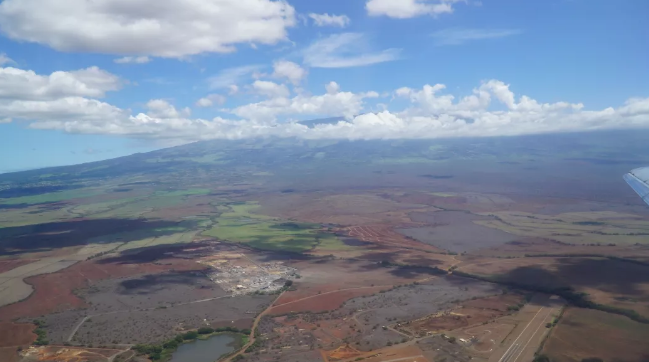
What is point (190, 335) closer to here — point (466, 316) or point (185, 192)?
point (466, 316)

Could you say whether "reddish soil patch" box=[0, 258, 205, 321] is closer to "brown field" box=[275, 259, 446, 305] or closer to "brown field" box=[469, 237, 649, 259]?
"brown field" box=[275, 259, 446, 305]

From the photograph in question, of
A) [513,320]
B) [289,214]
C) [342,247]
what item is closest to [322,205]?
[289,214]

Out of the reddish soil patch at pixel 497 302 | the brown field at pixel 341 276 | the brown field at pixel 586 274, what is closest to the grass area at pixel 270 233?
the brown field at pixel 341 276

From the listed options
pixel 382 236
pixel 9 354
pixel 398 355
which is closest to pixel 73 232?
pixel 382 236

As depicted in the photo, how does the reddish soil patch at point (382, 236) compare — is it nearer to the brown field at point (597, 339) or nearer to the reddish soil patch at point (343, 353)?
the brown field at point (597, 339)

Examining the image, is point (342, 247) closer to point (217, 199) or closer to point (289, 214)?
point (289, 214)
